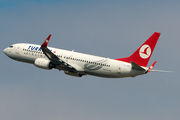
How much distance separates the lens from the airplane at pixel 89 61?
53531mm

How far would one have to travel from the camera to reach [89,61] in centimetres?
5584

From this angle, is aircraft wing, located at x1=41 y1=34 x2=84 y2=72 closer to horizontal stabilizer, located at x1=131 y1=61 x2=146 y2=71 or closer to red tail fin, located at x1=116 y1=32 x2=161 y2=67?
horizontal stabilizer, located at x1=131 y1=61 x2=146 y2=71

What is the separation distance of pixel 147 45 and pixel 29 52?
20096 millimetres

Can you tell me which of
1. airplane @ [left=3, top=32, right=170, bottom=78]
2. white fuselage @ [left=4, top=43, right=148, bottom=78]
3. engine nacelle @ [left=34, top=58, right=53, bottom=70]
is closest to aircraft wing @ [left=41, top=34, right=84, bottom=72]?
airplane @ [left=3, top=32, right=170, bottom=78]

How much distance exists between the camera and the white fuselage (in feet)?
177

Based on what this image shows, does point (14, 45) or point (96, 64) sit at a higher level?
point (14, 45)

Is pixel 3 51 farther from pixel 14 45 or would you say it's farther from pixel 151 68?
pixel 151 68

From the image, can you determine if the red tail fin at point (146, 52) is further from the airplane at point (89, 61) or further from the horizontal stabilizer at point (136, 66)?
the horizontal stabilizer at point (136, 66)

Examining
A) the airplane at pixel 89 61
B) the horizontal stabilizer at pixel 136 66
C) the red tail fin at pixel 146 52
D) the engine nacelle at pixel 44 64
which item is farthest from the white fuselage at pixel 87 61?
the red tail fin at pixel 146 52

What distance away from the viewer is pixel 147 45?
178 feet

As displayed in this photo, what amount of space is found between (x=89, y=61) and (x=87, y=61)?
333 mm

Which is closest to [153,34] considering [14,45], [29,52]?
[29,52]

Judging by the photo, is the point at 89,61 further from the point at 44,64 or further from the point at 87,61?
the point at 44,64

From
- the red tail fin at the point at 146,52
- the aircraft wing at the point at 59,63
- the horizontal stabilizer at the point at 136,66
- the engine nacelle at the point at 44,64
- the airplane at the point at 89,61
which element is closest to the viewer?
the horizontal stabilizer at the point at 136,66
